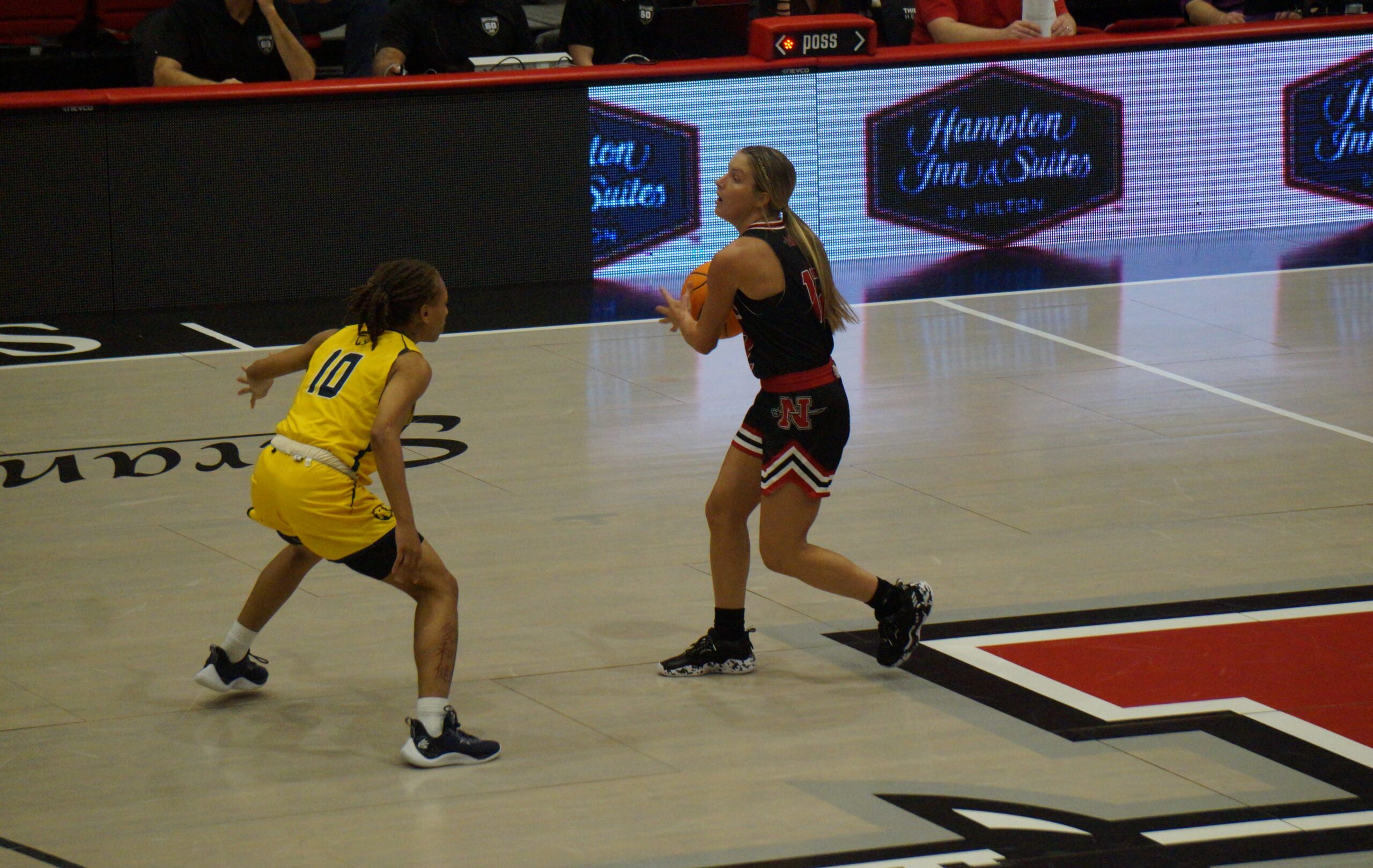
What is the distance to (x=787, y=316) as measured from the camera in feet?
19.5

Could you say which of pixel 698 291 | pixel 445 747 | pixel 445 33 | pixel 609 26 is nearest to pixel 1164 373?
pixel 698 291

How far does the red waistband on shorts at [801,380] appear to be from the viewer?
19.6 feet

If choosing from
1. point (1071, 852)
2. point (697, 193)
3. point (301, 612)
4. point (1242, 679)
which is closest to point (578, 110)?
point (697, 193)

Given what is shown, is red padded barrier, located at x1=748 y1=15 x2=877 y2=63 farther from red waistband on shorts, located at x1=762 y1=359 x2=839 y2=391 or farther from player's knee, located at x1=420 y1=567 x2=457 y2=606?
player's knee, located at x1=420 y1=567 x2=457 y2=606

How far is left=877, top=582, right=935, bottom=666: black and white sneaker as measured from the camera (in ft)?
19.8

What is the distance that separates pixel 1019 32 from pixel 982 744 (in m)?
9.48

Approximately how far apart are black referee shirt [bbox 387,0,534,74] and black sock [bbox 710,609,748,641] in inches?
301

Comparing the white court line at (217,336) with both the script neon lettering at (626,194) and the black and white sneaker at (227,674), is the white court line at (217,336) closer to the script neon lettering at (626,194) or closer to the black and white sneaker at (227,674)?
the script neon lettering at (626,194)

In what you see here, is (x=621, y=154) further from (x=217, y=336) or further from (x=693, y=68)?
(x=217, y=336)

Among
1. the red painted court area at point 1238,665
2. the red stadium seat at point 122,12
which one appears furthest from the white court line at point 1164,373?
the red stadium seat at point 122,12

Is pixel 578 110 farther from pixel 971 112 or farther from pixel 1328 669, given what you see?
pixel 1328 669

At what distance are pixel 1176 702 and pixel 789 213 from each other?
1953 mm

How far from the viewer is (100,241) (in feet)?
39.1

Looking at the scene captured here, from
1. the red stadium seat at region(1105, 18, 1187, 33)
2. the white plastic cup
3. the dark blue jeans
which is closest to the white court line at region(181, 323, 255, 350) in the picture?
the dark blue jeans
